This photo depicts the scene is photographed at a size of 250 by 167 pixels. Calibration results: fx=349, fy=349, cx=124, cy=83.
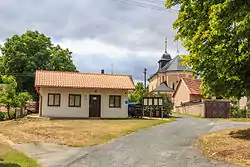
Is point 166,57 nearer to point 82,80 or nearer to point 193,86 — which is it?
point 193,86

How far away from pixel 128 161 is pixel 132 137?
633 cm

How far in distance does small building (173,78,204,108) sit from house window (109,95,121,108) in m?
15.1

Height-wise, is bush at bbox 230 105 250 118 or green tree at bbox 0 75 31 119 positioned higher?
green tree at bbox 0 75 31 119

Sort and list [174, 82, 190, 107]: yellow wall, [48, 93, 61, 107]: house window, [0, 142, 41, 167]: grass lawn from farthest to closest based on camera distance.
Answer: [174, 82, 190, 107]: yellow wall < [48, 93, 61, 107]: house window < [0, 142, 41, 167]: grass lawn

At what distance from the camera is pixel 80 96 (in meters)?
32.9

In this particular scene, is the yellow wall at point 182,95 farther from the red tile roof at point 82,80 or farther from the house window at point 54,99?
the house window at point 54,99

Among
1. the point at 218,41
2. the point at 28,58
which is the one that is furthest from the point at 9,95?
the point at 218,41

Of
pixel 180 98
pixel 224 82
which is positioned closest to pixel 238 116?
pixel 180 98

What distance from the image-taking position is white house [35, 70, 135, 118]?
31.9m

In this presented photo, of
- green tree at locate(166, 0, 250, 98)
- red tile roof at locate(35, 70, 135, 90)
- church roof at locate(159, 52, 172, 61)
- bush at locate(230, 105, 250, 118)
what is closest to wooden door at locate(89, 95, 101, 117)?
red tile roof at locate(35, 70, 135, 90)

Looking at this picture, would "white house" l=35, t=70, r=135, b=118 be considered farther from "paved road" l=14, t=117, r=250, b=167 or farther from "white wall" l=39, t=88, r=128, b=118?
"paved road" l=14, t=117, r=250, b=167

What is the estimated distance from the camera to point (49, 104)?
31953 millimetres

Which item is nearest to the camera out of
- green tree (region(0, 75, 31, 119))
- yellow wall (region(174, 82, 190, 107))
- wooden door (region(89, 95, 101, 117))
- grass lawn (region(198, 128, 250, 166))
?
grass lawn (region(198, 128, 250, 166))

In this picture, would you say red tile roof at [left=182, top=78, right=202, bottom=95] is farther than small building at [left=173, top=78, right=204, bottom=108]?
Yes
